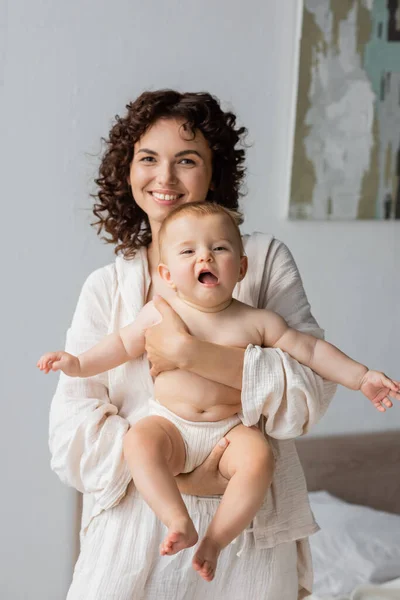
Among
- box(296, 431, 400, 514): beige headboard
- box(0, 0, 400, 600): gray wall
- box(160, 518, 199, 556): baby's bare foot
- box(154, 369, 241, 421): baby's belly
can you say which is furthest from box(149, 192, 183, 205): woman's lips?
box(296, 431, 400, 514): beige headboard

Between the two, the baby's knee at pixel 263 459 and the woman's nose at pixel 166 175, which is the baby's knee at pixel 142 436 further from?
the woman's nose at pixel 166 175

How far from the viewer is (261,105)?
282 cm

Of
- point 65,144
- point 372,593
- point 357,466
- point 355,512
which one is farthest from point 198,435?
point 357,466

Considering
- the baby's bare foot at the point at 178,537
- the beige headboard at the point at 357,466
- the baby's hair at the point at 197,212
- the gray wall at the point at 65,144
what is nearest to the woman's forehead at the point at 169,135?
the baby's hair at the point at 197,212

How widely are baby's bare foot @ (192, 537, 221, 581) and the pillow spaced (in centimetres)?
138

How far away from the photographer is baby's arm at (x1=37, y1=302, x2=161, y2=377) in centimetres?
151

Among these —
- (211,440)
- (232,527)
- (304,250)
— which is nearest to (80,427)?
(211,440)

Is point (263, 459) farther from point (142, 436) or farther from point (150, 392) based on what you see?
point (150, 392)

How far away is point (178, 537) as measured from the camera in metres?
1.23

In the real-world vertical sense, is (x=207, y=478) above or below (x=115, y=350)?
below

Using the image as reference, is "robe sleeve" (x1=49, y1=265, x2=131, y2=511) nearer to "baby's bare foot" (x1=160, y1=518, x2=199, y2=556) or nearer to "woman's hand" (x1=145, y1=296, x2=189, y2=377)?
"woman's hand" (x1=145, y1=296, x2=189, y2=377)

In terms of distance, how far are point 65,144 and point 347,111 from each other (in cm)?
104

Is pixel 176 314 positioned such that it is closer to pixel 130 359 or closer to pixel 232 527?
pixel 130 359

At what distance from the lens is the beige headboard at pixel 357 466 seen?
10.0 ft
